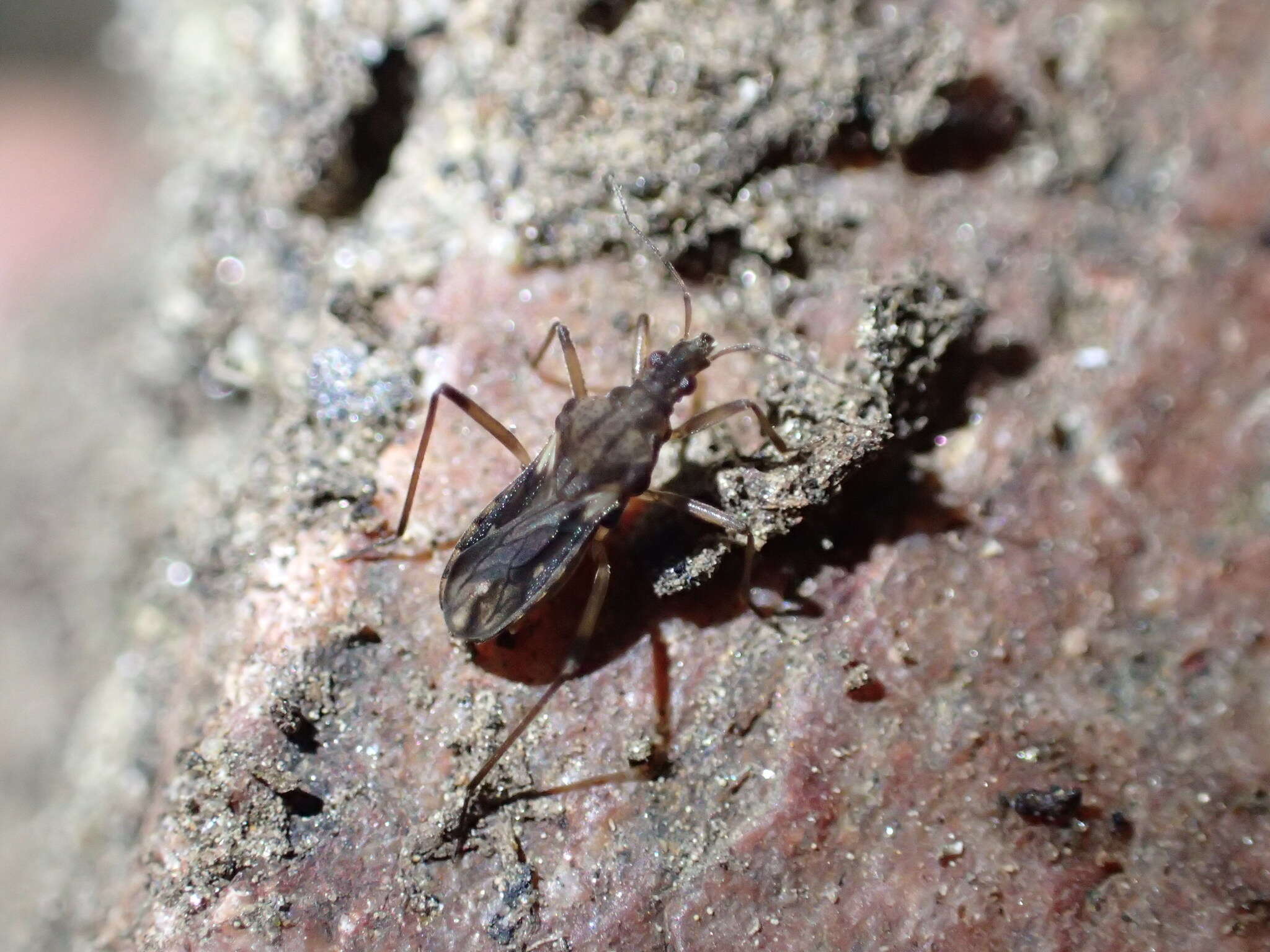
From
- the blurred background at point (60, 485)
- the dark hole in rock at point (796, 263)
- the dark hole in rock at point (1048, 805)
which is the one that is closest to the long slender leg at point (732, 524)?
the dark hole in rock at point (1048, 805)

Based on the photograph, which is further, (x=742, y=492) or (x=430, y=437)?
(x=430, y=437)

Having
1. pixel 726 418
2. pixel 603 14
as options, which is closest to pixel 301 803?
pixel 726 418

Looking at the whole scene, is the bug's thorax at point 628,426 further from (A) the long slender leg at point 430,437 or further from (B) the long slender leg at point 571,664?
(B) the long slender leg at point 571,664

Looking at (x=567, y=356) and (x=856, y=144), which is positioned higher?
(x=856, y=144)

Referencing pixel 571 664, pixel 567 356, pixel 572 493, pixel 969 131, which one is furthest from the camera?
pixel 969 131

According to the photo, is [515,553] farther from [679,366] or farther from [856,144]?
[856,144]

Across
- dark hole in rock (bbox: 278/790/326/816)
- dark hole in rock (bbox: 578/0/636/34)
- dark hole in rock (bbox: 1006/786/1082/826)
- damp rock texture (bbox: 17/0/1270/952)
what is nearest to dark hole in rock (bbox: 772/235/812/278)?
damp rock texture (bbox: 17/0/1270/952)
